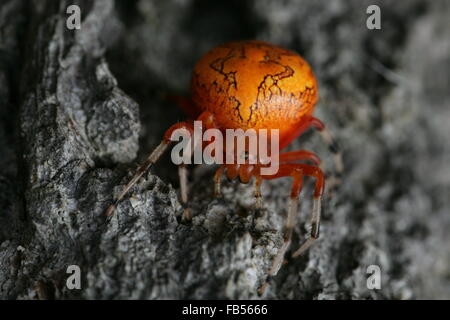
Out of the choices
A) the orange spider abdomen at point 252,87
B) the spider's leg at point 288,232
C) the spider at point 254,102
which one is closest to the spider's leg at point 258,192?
the spider at point 254,102

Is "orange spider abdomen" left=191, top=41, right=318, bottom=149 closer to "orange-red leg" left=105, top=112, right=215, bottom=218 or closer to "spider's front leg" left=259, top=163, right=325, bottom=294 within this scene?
"orange-red leg" left=105, top=112, right=215, bottom=218

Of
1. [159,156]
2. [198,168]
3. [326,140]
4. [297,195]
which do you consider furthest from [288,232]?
[326,140]

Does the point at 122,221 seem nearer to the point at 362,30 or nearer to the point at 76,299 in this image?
the point at 76,299

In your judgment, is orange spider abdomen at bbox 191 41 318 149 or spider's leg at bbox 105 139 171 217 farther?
orange spider abdomen at bbox 191 41 318 149

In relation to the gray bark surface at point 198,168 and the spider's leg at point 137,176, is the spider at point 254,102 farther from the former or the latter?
the gray bark surface at point 198,168

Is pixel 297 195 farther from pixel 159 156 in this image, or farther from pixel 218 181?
pixel 159 156

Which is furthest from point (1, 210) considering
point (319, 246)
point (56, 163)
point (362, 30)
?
point (362, 30)

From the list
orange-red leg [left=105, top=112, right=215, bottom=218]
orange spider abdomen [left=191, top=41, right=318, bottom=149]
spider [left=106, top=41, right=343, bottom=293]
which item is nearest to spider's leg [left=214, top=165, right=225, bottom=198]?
spider [left=106, top=41, right=343, bottom=293]
